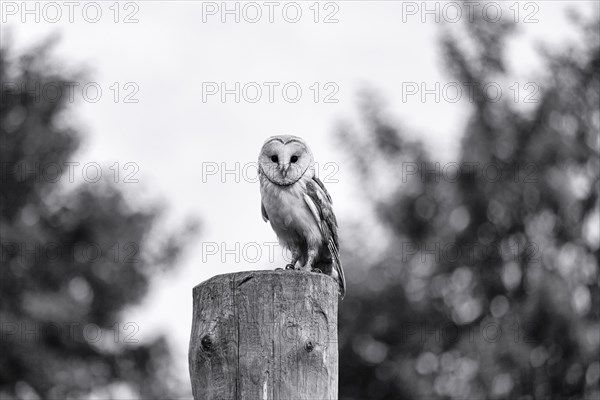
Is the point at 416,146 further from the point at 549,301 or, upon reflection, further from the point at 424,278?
the point at 549,301

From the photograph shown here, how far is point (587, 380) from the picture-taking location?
22172 mm

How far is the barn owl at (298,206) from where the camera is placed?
23.9 feet

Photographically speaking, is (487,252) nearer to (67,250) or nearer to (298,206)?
(67,250)

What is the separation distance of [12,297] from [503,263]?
9284mm

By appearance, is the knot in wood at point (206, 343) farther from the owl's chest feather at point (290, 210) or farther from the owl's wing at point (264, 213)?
the owl's wing at point (264, 213)

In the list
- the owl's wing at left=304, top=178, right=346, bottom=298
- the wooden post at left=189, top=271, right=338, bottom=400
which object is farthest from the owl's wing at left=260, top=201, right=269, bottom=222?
the wooden post at left=189, top=271, right=338, bottom=400

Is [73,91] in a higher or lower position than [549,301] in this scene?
higher

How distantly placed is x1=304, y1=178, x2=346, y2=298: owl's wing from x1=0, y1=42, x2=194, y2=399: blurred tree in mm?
16347

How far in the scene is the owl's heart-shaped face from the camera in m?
7.21

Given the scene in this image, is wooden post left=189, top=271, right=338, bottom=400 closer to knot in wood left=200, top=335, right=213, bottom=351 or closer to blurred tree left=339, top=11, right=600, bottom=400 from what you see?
knot in wood left=200, top=335, right=213, bottom=351

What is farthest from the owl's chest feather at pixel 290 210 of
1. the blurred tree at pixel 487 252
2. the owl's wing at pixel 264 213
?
the blurred tree at pixel 487 252

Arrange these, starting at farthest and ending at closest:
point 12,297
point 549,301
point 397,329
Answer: point 397,329 → point 12,297 → point 549,301

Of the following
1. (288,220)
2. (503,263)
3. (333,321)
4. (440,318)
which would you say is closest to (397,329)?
(440,318)

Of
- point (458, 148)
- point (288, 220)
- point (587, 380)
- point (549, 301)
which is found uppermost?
A: point (458, 148)
